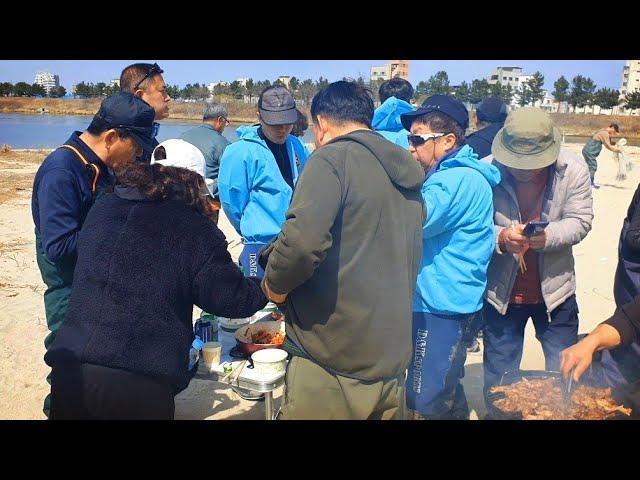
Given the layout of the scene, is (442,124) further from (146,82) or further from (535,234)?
(146,82)

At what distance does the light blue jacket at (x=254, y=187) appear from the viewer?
12.9ft

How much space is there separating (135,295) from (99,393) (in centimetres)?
39

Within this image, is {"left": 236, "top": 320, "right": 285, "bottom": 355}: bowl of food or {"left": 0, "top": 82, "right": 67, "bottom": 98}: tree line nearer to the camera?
{"left": 236, "top": 320, "right": 285, "bottom": 355}: bowl of food

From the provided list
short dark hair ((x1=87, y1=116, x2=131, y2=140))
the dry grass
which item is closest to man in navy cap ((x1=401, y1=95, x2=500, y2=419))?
short dark hair ((x1=87, y1=116, x2=131, y2=140))

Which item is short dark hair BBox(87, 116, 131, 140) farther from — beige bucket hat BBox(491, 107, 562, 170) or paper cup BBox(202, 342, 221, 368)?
beige bucket hat BBox(491, 107, 562, 170)

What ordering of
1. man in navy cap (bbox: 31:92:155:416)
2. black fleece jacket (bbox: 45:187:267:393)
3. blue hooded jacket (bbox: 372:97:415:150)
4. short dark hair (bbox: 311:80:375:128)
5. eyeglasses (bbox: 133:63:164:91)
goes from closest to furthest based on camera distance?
1. black fleece jacket (bbox: 45:187:267:393)
2. short dark hair (bbox: 311:80:375:128)
3. man in navy cap (bbox: 31:92:155:416)
4. eyeglasses (bbox: 133:63:164:91)
5. blue hooded jacket (bbox: 372:97:415:150)

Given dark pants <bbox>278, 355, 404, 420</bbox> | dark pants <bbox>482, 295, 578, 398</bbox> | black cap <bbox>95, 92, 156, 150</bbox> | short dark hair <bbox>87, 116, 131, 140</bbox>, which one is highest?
black cap <bbox>95, 92, 156, 150</bbox>

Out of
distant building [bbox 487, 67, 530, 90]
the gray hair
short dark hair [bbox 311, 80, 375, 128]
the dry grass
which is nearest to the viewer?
short dark hair [bbox 311, 80, 375, 128]

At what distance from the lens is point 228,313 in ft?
7.13

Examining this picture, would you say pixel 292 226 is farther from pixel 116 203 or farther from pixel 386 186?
pixel 116 203

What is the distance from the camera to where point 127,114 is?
2.51 metres

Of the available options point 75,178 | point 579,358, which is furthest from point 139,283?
point 579,358

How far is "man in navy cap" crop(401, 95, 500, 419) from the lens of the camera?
2.81 m

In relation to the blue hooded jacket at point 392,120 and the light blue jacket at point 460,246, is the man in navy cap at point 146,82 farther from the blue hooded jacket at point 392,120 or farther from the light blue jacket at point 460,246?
the light blue jacket at point 460,246
